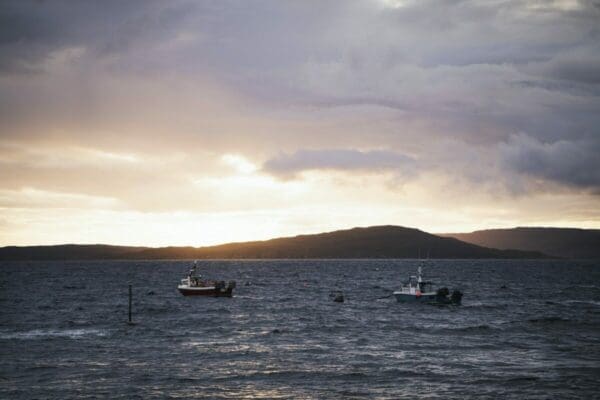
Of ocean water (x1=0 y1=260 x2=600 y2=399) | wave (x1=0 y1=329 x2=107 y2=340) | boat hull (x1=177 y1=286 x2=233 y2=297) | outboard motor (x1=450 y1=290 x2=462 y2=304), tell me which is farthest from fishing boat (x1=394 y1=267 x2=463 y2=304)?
wave (x1=0 y1=329 x2=107 y2=340)

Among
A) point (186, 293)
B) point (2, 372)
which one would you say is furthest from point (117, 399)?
point (186, 293)

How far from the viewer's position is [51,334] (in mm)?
58844

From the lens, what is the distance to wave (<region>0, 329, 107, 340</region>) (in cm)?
5666

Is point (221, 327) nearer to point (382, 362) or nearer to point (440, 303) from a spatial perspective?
point (382, 362)

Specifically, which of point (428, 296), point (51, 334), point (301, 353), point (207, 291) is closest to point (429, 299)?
point (428, 296)

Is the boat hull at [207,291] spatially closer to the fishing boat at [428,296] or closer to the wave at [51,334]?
the fishing boat at [428,296]

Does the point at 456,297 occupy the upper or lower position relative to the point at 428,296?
lower

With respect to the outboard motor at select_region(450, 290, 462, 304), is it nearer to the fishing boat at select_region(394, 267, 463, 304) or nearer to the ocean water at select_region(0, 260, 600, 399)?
the fishing boat at select_region(394, 267, 463, 304)

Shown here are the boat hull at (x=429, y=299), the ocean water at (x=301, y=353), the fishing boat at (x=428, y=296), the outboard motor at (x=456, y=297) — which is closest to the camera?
the ocean water at (x=301, y=353)

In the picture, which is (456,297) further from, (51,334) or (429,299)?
(51,334)

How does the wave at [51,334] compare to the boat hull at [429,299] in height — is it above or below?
below

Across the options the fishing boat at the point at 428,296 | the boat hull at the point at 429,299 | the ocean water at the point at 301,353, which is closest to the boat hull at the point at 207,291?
the ocean water at the point at 301,353

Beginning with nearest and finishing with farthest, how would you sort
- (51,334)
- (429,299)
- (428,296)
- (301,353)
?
(301,353) → (51,334) → (428,296) → (429,299)

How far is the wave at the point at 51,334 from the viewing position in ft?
186
